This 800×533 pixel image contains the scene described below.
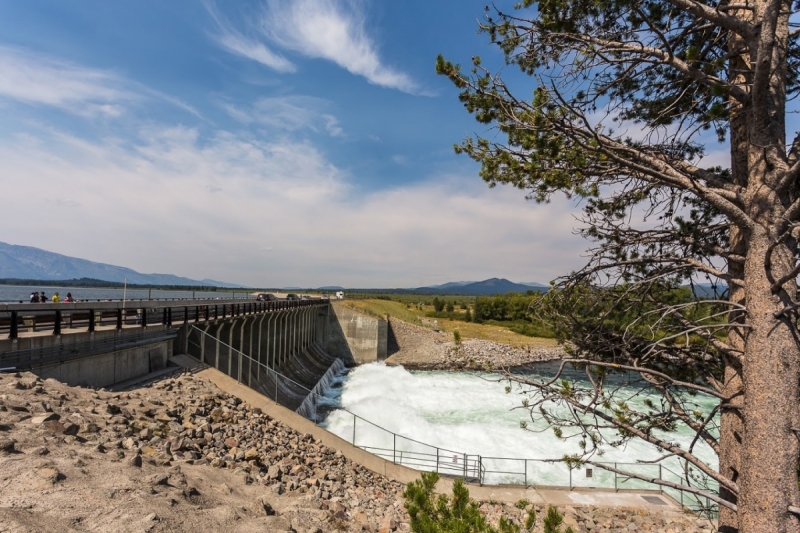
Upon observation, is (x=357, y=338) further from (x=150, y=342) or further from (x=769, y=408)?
(x=769, y=408)

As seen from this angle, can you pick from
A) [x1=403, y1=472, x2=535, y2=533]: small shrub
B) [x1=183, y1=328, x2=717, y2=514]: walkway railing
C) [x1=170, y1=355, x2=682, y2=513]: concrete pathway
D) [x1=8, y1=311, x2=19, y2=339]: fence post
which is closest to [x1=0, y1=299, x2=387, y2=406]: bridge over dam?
[x1=8, y1=311, x2=19, y2=339]: fence post

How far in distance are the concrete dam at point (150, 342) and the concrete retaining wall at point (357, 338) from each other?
10470mm

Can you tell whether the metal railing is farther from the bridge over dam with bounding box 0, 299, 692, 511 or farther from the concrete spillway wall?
the concrete spillway wall

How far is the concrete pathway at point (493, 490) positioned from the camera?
511 inches

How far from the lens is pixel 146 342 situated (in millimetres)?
15094

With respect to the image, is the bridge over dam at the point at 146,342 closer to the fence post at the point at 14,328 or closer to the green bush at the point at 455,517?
the fence post at the point at 14,328

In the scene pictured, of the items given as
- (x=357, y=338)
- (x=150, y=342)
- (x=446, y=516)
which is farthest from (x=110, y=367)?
(x=357, y=338)

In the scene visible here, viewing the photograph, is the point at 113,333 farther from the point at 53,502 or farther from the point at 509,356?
the point at 509,356

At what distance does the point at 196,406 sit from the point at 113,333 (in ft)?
15.8

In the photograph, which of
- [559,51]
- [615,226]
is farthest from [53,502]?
[559,51]

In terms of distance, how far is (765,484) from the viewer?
3.55 metres

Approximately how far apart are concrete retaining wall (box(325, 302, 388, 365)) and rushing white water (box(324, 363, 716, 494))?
967cm

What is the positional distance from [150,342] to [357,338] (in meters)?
37.7

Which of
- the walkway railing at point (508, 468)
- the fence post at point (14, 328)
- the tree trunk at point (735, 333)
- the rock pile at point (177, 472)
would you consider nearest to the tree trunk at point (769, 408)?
the tree trunk at point (735, 333)
